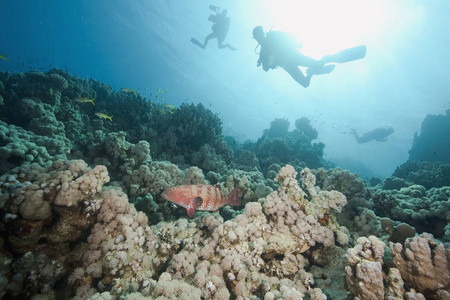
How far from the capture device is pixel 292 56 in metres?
14.3

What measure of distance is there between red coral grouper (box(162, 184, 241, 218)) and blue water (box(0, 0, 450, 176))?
38.9 feet

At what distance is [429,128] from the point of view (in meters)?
22.6

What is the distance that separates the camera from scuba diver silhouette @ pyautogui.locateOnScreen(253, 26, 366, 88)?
1343 centimetres

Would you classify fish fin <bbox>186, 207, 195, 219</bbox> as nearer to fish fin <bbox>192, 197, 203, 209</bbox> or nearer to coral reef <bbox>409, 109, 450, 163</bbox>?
fish fin <bbox>192, 197, 203, 209</bbox>


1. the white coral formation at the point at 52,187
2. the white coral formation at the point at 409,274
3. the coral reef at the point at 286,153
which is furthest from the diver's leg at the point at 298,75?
the white coral formation at the point at 52,187

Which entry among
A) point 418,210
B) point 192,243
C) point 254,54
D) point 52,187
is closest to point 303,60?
point 418,210

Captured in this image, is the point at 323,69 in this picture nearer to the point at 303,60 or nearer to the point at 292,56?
the point at 303,60

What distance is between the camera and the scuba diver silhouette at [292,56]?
1343 cm

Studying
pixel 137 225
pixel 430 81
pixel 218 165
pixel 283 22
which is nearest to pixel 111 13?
pixel 283 22

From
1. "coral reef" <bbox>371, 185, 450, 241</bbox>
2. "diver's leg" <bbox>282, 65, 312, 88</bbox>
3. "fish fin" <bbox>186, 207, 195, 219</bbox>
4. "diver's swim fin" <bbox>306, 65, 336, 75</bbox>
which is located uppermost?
"diver's swim fin" <bbox>306, 65, 336, 75</bbox>

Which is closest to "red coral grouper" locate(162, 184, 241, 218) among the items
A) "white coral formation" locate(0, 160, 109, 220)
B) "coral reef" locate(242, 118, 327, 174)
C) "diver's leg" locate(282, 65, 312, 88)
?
"white coral formation" locate(0, 160, 109, 220)

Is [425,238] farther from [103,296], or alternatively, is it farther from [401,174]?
[401,174]

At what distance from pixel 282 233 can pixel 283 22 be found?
4396 centimetres

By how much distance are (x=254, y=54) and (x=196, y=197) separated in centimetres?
5582
